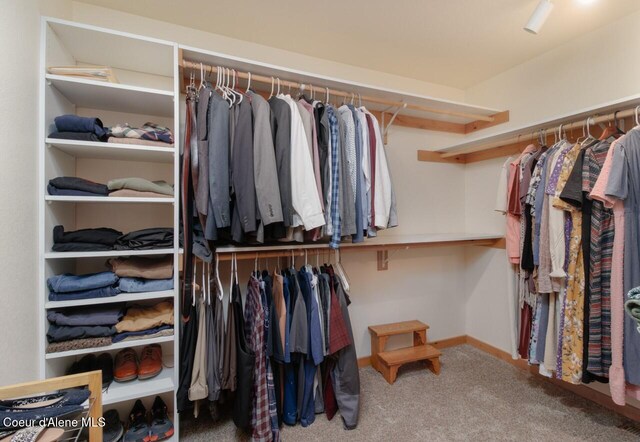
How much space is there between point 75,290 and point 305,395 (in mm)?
1262

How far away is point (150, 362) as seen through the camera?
154cm

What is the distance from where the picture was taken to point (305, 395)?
1.70 meters

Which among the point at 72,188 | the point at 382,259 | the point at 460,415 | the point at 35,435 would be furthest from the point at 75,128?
the point at 460,415

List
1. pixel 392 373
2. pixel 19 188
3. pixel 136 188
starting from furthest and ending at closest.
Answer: pixel 392 373
pixel 136 188
pixel 19 188

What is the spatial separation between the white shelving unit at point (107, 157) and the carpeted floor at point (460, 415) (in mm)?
703

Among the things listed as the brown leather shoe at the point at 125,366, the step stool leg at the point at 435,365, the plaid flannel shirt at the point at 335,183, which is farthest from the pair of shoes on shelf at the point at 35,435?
the step stool leg at the point at 435,365

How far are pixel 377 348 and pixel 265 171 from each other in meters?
1.61

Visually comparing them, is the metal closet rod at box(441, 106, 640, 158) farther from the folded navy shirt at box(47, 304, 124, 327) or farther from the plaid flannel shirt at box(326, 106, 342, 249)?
the folded navy shirt at box(47, 304, 124, 327)

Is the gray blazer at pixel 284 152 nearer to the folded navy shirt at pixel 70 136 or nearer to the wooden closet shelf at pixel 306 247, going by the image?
the wooden closet shelf at pixel 306 247

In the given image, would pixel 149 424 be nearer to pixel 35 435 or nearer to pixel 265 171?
pixel 35 435

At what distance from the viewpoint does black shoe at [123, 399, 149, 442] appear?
4.65 ft

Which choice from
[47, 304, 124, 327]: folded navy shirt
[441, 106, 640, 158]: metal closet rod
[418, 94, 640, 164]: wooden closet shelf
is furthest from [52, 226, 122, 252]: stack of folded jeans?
[441, 106, 640, 158]: metal closet rod

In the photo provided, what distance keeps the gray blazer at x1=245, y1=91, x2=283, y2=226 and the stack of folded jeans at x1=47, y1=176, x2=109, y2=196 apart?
2.35 feet

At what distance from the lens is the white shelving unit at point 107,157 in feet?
4.23
